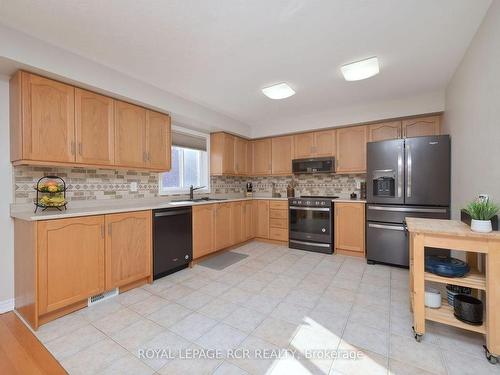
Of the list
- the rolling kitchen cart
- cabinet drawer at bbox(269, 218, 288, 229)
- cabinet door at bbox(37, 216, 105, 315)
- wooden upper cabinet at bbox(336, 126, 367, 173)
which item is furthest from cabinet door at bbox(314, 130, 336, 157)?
cabinet door at bbox(37, 216, 105, 315)

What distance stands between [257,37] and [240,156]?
2790 mm

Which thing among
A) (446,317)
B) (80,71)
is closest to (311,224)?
(446,317)

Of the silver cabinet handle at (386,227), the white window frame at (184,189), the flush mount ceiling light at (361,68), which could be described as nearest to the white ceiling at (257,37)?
the flush mount ceiling light at (361,68)

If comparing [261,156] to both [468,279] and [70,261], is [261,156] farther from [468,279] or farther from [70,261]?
[468,279]

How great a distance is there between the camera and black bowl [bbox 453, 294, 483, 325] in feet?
5.02

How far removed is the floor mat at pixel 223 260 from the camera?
3254mm

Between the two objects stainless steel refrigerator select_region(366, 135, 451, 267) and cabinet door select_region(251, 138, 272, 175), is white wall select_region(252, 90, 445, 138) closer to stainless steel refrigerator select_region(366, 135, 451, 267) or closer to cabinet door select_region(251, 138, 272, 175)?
cabinet door select_region(251, 138, 272, 175)

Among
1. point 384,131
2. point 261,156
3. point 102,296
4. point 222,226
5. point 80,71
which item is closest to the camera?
point 80,71

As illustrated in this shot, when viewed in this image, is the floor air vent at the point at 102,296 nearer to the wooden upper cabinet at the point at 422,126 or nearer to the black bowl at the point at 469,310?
the black bowl at the point at 469,310

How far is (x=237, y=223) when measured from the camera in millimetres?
4121

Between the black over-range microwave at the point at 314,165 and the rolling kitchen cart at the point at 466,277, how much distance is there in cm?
233

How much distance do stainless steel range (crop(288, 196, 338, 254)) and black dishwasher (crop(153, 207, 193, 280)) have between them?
1.85 metres

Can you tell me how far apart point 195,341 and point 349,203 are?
2905 mm

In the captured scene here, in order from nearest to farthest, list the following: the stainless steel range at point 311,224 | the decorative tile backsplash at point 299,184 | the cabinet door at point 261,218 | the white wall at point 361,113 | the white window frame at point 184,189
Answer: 1. the white wall at point 361,113
2. the white window frame at point 184,189
3. the stainless steel range at point 311,224
4. the decorative tile backsplash at point 299,184
5. the cabinet door at point 261,218
